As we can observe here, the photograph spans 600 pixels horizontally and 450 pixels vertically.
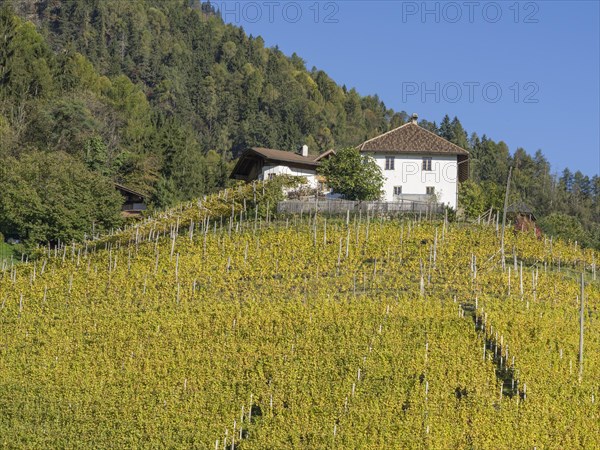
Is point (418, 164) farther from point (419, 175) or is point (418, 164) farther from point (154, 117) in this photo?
point (154, 117)

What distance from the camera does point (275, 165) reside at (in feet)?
168

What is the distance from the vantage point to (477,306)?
95.3 ft

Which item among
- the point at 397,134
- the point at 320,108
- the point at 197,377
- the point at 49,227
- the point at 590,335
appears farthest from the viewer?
the point at 320,108

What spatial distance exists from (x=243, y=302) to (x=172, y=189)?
29.7 meters

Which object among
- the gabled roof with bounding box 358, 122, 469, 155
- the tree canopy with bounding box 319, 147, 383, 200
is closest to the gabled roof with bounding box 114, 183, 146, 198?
the tree canopy with bounding box 319, 147, 383, 200

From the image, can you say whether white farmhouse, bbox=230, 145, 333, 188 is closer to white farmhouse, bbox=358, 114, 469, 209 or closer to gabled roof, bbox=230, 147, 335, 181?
gabled roof, bbox=230, 147, 335, 181

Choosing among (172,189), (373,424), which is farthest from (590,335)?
Result: (172,189)

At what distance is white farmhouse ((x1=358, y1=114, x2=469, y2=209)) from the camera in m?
48.5

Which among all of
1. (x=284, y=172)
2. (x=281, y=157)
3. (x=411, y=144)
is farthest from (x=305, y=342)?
(x=281, y=157)

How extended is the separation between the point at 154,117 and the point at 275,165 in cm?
3857

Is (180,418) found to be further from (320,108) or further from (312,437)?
(320,108)

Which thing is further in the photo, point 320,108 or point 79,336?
point 320,108

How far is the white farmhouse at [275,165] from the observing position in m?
51.1

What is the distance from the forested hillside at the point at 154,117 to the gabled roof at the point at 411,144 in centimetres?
260
